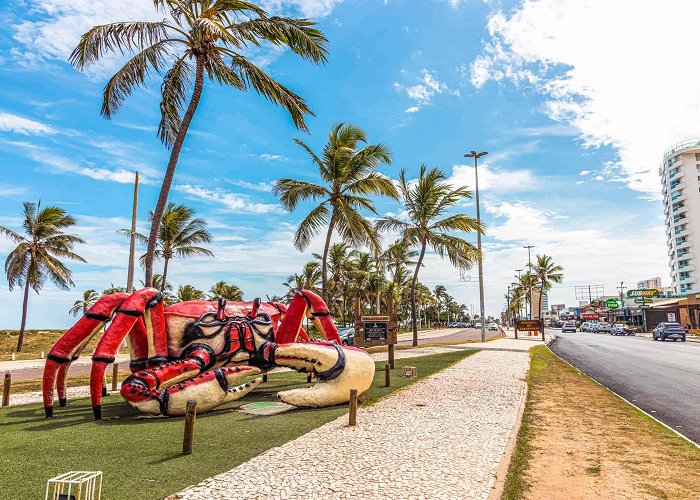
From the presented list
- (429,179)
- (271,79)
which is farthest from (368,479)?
(429,179)

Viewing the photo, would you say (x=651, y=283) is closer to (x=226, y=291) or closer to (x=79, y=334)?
(x=226, y=291)

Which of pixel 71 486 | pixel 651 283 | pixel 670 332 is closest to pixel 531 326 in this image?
pixel 670 332

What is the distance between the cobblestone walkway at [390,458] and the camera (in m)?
4.29

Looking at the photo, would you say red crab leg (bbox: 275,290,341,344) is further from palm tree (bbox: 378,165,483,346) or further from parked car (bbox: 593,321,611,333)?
parked car (bbox: 593,321,611,333)

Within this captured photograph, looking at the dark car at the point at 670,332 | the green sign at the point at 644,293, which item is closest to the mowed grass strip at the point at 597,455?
the dark car at the point at 670,332

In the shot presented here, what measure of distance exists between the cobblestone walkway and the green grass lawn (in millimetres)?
278

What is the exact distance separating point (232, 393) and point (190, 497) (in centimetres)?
290

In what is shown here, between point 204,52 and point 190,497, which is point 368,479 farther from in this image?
point 204,52

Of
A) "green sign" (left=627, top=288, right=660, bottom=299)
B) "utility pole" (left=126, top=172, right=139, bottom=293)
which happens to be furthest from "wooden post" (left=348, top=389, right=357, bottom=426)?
"green sign" (left=627, top=288, right=660, bottom=299)

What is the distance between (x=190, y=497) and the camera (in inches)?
158

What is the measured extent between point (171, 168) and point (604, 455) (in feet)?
33.4

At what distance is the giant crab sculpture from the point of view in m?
6.39

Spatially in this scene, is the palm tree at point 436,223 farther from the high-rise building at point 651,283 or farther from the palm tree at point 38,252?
the high-rise building at point 651,283

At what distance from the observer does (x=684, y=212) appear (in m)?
71.5
